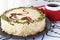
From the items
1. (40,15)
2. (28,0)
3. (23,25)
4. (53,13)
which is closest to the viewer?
(23,25)

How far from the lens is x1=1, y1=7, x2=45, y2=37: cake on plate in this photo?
0.76 metres

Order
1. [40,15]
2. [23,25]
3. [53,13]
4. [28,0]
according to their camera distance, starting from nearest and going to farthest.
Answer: [23,25] → [40,15] → [53,13] → [28,0]

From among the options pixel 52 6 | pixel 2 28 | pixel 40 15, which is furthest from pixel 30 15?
pixel 52 6

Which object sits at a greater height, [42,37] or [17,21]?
[17,21]

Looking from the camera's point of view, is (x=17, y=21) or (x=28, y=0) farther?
(x=28, y=0)

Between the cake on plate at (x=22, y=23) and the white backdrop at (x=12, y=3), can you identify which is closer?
the cake on plate at (x=22, y=23)

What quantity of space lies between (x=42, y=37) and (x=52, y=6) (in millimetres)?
303

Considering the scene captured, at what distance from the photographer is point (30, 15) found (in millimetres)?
833

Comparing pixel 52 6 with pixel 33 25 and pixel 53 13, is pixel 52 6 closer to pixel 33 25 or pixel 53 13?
pixel 53 13

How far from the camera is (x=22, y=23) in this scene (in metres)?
0.76

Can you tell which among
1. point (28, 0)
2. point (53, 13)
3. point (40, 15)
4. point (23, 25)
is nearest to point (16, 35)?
point (23, 25)

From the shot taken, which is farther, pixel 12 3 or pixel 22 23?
pixel 12 3

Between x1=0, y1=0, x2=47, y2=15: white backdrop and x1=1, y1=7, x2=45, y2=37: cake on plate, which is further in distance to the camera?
x1=0, y1=0, x2=47, y2=15: white backdrop

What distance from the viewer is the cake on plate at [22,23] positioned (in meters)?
0.76
